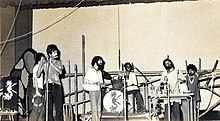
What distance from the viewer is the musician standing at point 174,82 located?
4.30 meters

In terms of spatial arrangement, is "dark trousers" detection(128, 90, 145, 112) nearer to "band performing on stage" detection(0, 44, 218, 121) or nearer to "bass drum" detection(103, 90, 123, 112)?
"band performing on stage" detection(0, 44, 218, 121)

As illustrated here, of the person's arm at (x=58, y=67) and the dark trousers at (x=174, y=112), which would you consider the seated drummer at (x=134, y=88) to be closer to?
the dark trousers at (x=174, y=112)

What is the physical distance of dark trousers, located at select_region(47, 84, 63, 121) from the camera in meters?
4.36

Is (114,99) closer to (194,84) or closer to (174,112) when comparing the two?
(174,112)

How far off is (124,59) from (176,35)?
0.47 meters

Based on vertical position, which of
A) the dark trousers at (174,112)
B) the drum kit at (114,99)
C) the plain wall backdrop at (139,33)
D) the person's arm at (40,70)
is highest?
the plain wall backdrop at (139,33)

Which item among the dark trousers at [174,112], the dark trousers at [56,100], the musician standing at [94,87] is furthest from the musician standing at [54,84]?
the dark trousers at [174,112]

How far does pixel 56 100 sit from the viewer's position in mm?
4531

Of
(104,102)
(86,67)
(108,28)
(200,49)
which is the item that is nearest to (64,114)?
(104,102)

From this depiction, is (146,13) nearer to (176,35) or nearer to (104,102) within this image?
(176,35)

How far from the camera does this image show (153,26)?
4.97 meters

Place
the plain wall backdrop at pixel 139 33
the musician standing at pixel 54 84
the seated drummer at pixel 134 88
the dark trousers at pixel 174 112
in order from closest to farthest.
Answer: the dark trousers at pixel 174 112 < the musician standing at pixel 54 84 < the seated drummer at pixel 134 88 < the plain wall backdrop at pixel 139 33

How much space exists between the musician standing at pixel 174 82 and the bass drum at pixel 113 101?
359 mm

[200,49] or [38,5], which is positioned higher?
[38,5]
